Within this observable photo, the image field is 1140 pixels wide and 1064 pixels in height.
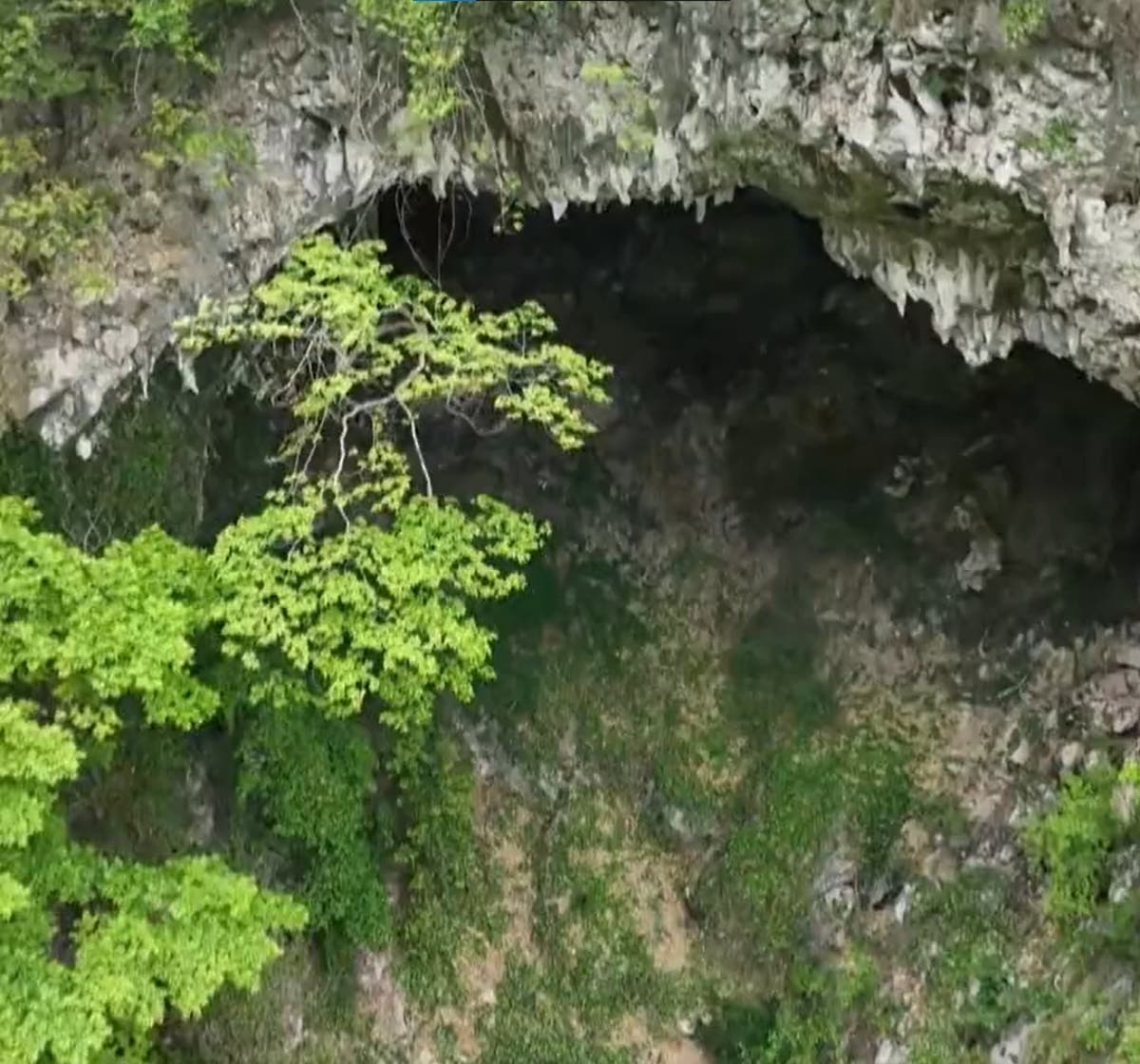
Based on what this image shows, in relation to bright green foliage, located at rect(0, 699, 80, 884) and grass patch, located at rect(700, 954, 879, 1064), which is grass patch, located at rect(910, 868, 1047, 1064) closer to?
grass patch, located at rect(700, 954, 879, 1064)

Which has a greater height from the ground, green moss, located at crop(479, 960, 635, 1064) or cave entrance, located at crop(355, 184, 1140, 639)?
cave entrance, located at crop(355, 184, 1140, 639)

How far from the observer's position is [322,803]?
8023 millimetres

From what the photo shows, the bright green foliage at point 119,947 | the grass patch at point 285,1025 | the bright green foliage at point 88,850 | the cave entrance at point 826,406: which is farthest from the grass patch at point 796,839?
the bright green foliage at point 88,850

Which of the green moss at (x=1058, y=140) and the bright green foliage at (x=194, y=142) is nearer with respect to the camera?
the green moss at (x=1058, y=140)

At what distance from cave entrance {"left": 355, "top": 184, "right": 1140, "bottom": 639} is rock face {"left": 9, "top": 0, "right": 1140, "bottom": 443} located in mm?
1762

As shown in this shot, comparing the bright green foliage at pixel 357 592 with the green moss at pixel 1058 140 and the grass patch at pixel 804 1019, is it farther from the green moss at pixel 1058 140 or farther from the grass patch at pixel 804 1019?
the grass patch at pixel 804 1019

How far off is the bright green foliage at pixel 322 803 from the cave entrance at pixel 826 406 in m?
3.07

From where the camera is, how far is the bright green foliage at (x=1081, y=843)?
7.73 meters

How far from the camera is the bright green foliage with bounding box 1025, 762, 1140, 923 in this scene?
773 centimetres

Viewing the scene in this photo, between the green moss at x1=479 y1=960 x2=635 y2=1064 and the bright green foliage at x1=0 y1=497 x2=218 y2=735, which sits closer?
the bright green foliage at x1=0 y1=497 x2=218 y2=735

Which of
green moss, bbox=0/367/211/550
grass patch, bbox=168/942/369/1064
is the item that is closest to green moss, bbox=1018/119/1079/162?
green moss, bbox=0/367/211/550

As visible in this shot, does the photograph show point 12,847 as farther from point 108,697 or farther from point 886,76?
point 886,76

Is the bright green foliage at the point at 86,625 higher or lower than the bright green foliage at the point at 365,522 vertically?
lower

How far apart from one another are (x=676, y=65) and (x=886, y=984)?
6251 millimetres
